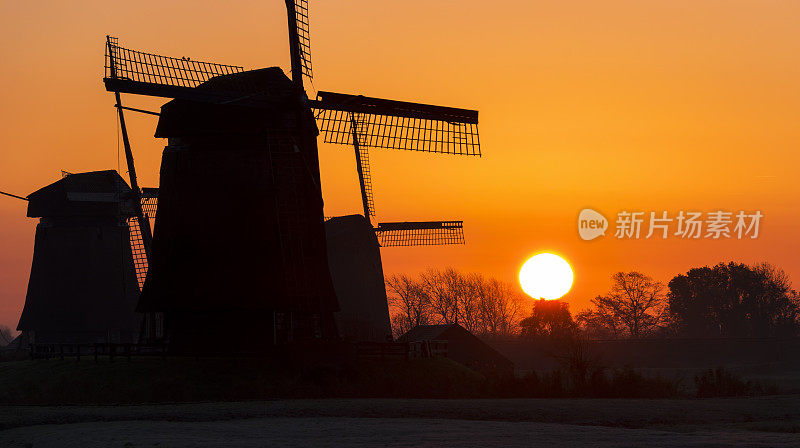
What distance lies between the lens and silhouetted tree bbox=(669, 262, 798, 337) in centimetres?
9756

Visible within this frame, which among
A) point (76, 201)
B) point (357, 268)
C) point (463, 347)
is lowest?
point (463, 347)

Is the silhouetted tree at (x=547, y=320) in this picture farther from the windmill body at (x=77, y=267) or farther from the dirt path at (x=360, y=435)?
the dirt path at (x=360, y=435)

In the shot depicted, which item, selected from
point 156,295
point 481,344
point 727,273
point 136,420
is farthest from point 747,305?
point 136,420

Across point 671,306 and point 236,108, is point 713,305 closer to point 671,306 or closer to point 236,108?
point 671,306

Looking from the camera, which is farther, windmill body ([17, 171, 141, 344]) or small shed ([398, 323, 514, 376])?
windmill body ([17, 171, 141, 344])

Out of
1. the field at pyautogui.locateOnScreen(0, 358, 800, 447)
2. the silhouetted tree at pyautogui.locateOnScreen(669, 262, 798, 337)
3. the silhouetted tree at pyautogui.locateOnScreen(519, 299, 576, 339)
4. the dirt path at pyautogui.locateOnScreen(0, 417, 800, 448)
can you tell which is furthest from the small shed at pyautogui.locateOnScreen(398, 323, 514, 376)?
the silhouetted tree at pyautogui.locateOnScreen(669, 262, 798, 337)

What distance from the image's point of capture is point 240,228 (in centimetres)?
2905

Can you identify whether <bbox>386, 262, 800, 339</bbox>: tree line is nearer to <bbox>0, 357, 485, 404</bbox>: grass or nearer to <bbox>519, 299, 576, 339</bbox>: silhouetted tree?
<bbox>519, 299, 576, 339</bbox>: silhouetted tree

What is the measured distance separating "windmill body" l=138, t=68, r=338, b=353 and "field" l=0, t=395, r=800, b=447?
17.0 feet

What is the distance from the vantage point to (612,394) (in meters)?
27.6

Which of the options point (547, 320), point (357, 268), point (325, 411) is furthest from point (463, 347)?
point (325, 411)

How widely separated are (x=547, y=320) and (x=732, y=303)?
32.0 meters

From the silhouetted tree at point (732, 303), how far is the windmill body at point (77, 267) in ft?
233

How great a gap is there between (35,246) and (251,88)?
3186 centimetres
